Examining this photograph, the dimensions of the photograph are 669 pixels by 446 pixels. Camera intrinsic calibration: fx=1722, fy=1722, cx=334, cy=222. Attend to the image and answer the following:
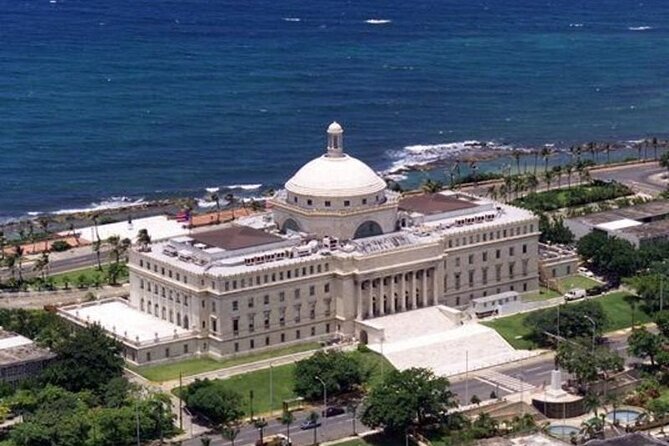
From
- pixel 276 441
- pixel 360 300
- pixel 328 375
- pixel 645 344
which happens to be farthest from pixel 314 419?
pixel 645 344

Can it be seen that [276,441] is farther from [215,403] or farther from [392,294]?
[392,294]

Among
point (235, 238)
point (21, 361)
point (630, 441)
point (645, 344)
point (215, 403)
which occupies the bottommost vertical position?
point (215, 403)

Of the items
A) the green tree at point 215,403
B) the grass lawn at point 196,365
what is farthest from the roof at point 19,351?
the green tree at point 215,403

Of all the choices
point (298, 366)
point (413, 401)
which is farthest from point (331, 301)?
point (413, 401)

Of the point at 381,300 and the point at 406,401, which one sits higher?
the point at 381,300

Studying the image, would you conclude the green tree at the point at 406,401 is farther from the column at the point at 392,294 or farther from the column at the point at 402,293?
the column at the point at 402,293

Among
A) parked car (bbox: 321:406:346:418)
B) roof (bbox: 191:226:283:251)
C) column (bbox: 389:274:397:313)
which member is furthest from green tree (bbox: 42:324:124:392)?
column (bbox: 389:274:397:313)

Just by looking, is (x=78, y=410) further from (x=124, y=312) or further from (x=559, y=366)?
(x=559, y=366)
